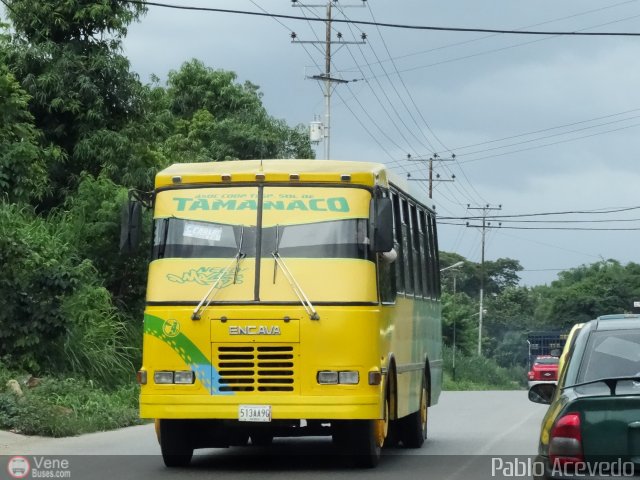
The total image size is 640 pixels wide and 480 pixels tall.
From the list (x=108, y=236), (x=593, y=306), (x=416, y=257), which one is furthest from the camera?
(x=593, y=306)

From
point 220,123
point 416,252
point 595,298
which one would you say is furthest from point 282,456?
point 595,298

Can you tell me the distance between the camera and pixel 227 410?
533 inches

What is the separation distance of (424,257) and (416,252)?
1.00 meters

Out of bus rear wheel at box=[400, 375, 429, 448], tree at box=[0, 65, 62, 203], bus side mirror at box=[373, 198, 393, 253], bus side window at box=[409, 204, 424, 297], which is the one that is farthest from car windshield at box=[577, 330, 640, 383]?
tree at box=[0, 65, 62, 203]

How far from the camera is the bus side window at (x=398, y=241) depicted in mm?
15672

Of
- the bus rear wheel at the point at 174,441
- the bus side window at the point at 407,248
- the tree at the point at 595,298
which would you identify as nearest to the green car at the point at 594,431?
the bus rear wheel at the point at 174,441

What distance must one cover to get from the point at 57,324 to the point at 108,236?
7382mm

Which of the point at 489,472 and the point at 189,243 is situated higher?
the point at 189,243

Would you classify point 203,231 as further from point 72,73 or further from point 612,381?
point 72,73

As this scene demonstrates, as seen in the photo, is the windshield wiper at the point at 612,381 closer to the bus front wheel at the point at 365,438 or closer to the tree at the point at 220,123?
the bus front wheel at the point at 365,438

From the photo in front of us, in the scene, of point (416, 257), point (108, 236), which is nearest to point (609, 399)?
point (416, 257)

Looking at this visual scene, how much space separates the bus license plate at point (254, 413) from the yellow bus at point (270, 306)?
1cm

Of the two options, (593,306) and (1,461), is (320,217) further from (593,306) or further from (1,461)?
(593,306)

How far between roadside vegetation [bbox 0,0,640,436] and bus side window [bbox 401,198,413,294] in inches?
204
